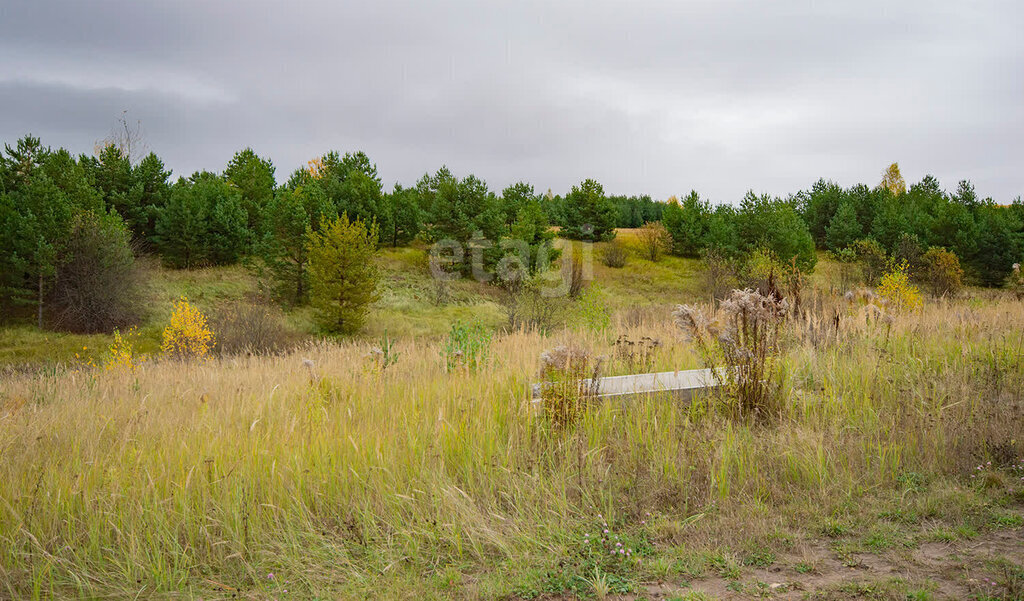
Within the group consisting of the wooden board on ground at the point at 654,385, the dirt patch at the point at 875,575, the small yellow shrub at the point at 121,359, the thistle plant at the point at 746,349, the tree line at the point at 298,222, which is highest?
the tree line at the point at 298,222

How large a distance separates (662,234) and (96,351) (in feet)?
127

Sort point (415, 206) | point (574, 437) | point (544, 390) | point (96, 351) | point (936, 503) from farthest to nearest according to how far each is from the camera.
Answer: point (415, 206) → point (96, 351) → point (544, 390) → point (574, 437) → point (936, 503)

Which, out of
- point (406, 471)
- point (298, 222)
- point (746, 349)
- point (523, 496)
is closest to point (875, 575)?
point (523, 496)

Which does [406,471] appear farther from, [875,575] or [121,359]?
[121,359]

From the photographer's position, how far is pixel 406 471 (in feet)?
11.3

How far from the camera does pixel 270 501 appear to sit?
314 centimetres

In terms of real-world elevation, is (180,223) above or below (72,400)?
above

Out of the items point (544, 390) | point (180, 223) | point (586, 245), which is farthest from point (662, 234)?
point (544, 390)

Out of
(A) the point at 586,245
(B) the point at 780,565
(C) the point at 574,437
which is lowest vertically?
(B) the point at 780,565

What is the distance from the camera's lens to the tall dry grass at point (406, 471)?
2.77 metres

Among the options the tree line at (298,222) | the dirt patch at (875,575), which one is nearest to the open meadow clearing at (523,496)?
the dirt patch at (875,575)

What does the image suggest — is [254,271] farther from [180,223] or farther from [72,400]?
[72,400]

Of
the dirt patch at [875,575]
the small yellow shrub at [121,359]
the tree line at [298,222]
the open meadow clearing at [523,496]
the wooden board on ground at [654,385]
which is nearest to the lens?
the dirt patch at [875,575]

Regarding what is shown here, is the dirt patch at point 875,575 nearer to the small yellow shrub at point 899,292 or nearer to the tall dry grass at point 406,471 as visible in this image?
the tall dry grass at point 406,471
